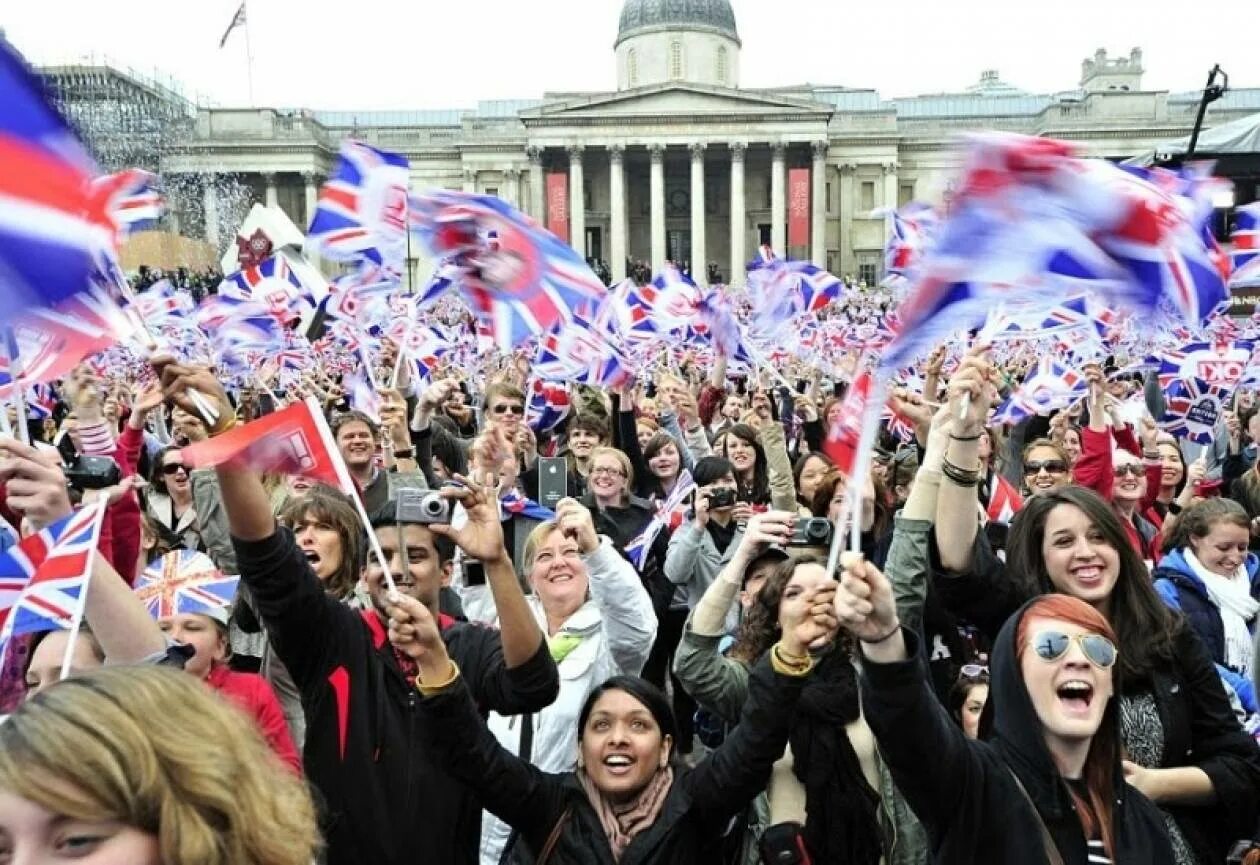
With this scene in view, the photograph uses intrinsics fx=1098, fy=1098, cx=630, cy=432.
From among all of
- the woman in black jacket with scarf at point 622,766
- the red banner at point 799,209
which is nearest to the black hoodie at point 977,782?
the woman in black jacket with scarf at point 622,766

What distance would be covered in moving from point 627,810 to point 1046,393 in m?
5.48

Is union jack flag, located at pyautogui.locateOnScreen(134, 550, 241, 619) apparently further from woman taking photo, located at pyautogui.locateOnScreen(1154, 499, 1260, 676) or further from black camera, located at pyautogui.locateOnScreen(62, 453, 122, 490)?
woman taking photo, located at pyautogui.locateOnScreen(1154, 499, 1260, 676)

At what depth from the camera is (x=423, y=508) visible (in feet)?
8.45

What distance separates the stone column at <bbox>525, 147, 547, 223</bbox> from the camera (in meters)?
57.9

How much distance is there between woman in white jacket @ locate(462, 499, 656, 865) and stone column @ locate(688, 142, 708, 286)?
5432 centimetres

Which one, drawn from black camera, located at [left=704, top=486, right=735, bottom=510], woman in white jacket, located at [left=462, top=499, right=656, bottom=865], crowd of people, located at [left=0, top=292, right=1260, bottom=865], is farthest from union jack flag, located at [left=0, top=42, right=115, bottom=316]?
black camera, located at [left=704, top=486, right=735, bottom=510]

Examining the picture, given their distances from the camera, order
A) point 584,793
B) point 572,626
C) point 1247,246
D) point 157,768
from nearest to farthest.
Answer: point 157,768
point 584,793
point 572,626
point 1247,246

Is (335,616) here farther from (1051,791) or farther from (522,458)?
(522,458)

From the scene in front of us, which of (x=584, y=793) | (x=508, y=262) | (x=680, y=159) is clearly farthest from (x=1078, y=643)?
(x=680, y=159)

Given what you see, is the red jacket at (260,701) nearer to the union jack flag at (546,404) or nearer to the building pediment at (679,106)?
the union jack flag at (546,404)

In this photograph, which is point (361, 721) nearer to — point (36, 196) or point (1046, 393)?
point (36, 196)

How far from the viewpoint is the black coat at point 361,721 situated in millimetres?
2600

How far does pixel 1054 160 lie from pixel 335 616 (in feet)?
6.59

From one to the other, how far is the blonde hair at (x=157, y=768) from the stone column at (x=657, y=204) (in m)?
57.4
